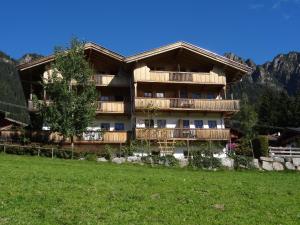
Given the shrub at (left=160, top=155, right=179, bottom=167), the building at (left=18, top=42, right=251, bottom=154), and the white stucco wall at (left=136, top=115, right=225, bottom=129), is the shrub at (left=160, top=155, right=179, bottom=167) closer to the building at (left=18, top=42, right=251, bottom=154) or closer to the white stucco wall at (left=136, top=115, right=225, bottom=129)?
the building at (left=18, top=42, right=251, bottom=154)

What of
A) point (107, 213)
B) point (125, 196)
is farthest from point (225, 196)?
point (107, 213)

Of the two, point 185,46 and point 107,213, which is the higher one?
point 185,46

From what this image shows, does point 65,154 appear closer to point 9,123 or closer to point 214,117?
point 214,117

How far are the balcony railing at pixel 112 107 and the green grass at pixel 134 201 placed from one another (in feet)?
65.7

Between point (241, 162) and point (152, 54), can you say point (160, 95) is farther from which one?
point (241, 162)

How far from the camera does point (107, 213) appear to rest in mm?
14391

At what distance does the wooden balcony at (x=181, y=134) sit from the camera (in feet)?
135

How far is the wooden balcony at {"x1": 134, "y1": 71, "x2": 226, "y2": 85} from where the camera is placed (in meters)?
43.0

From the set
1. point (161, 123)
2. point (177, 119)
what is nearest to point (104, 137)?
point (161, 123)

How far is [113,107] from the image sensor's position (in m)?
42.8

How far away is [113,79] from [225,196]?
90.4ft

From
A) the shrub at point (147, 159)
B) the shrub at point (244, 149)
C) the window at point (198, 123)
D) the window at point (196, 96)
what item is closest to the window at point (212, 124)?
the window at point (198, 123)

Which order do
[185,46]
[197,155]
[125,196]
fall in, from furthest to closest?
[185,46], [197,155], [125,196]

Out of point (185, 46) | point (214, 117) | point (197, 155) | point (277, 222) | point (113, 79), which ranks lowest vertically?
point (277, 222)
